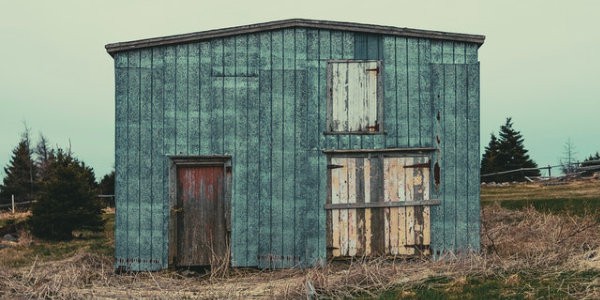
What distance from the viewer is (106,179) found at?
41500 mm

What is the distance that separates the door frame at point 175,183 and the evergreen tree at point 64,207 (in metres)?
8.72

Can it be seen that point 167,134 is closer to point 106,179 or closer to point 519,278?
point 519,278

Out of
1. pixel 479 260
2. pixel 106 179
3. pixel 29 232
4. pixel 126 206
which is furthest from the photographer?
pixel 106 179

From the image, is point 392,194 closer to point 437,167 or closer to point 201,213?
point 437,167

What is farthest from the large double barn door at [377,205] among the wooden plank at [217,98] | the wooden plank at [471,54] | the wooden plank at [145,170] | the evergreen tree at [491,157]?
the evergreen tree at [491,157]

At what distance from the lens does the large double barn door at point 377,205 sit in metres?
12.4

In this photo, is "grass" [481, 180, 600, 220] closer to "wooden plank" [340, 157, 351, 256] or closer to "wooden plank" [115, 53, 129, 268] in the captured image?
"wooden plank" [340, 157, 351, 256]

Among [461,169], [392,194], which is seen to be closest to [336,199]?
[392,194]

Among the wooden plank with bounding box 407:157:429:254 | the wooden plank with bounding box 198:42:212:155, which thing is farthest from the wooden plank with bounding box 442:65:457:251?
the wooden plank with bounding box 198:42:212:155

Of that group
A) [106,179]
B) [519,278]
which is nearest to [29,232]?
[519,278]

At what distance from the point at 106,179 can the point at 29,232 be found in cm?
2200

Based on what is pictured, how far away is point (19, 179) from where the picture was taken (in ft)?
148

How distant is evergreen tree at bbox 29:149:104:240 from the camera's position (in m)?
19.7

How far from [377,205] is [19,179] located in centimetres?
3924
